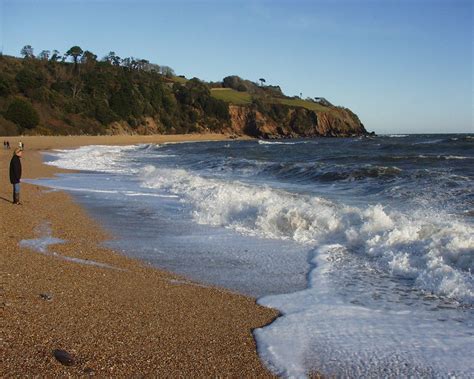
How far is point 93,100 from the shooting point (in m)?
79.9

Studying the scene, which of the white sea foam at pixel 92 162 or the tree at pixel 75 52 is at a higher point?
the tree at pixel 75 52

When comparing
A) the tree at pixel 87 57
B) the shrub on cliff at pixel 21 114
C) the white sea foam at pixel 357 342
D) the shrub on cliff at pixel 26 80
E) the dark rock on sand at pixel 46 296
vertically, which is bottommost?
the white sea foam at pixel 357 342

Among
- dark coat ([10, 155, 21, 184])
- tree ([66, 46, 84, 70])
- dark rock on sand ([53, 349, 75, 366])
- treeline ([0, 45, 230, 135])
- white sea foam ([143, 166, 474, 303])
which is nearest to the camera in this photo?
dark rock on sand ([53, 349, 75, 366])

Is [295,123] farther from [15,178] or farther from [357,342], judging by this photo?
[357,342]

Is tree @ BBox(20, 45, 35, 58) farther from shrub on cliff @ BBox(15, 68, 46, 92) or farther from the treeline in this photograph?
shrub on cliff @ BBox(15, 68, 46, 92)

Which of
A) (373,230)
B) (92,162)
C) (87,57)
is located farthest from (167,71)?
(373,230)

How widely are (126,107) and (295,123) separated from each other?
165 feet

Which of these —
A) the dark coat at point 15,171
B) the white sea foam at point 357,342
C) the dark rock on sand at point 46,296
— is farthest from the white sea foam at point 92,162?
the white sea foam at point 357,342

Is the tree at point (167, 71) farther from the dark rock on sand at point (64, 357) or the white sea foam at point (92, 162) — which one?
the dark rock on sand at point (64, 357)

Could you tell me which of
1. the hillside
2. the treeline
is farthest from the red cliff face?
the treeline

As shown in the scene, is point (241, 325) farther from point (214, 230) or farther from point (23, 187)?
point (23, 187)

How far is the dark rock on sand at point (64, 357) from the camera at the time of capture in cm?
329

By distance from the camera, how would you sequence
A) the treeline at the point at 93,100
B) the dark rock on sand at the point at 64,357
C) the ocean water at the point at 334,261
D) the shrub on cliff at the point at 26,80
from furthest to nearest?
the shrub on cliff at the point at 26,80 < the treeline at the point at 93,100 < the ocean water at the point at 334,261 < the dark rock on sand at the point at 64,357

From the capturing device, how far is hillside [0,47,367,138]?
66500 mm
